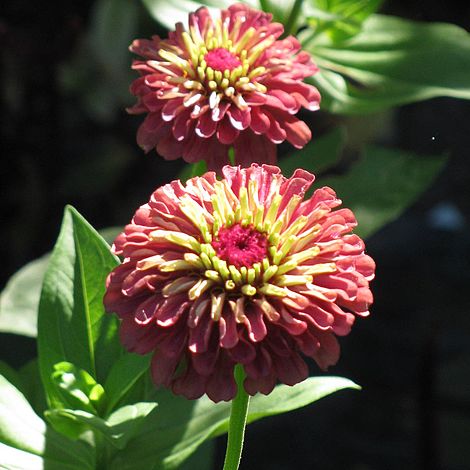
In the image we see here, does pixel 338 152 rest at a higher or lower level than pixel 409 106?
lower

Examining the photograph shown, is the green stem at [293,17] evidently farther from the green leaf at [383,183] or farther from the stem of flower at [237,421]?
the stem of flower at [237,421]

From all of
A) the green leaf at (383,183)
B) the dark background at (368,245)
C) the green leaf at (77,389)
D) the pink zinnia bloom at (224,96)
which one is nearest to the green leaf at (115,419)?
the green leaf at (77,389)

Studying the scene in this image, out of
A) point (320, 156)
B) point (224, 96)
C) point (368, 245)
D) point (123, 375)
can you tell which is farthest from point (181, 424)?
point (368, 245)

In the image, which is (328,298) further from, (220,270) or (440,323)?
(440,323)

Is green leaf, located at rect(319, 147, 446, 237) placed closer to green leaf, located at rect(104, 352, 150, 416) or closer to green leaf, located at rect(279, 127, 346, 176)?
green leaf, located at rect(279, 127, 346, 176)


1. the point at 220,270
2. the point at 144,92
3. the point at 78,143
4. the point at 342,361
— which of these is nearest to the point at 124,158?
the point at 78,143

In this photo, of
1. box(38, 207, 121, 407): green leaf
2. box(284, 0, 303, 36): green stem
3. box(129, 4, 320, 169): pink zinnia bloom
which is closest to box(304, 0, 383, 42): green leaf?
box(284, 0, 303, 36): green stem
